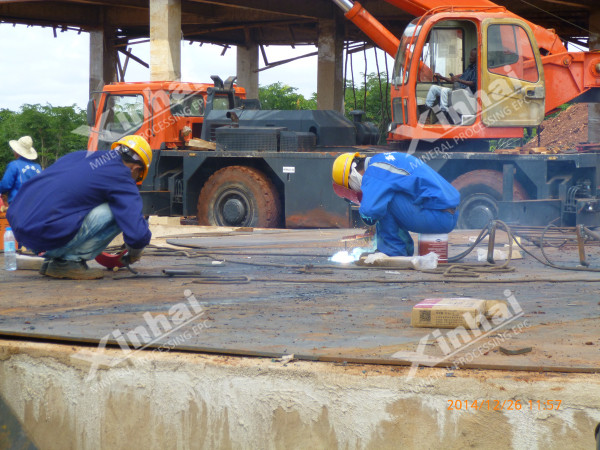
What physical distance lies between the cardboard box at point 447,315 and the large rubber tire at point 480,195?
23.1 feet

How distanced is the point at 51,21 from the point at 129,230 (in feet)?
65.6

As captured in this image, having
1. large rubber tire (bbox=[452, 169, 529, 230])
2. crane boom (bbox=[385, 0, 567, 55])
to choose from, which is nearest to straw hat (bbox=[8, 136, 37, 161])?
large rubber tire (bbox=[452, 169, 529, 230])

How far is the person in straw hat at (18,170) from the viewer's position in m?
10.1

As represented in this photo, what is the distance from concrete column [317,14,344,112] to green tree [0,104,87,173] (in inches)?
288

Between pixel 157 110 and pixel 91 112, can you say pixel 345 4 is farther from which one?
pixel 91 112

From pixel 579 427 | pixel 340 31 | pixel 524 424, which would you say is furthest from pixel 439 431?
pixel 340 31

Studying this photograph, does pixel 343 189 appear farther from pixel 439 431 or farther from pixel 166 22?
pixel 166 22

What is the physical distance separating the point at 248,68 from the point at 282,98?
5578 mm

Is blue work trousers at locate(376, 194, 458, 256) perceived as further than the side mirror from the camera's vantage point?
No

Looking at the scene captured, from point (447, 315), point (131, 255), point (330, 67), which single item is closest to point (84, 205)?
point (131, 255)

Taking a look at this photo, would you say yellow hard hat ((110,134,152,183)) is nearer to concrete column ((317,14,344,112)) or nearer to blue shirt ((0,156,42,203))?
blue shirt ((0,156,42,203))

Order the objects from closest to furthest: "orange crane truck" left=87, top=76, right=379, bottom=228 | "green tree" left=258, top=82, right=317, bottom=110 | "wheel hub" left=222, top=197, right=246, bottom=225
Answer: "orange crane truck" left=87, top=76, right=379, bottom=228, "wheel hub" left=222, top=197, right=246, bottom=225, "green tree" left=258, top=82, right=317, bottom=110

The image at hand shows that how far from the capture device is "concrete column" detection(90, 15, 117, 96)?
2455cm

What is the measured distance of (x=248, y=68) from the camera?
2630 cm
